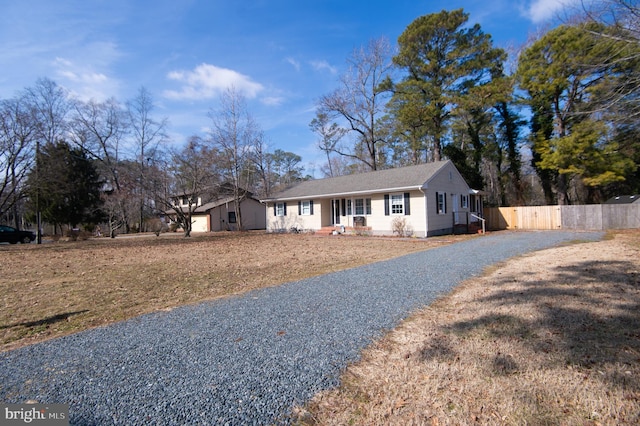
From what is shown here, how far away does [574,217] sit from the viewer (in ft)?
64.3

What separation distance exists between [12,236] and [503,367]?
32.1 metres

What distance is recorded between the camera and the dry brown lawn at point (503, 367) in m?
2.32

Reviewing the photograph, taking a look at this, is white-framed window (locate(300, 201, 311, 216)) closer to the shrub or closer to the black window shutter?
the shrub

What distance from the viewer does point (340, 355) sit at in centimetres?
328

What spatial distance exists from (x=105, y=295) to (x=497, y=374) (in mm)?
6855

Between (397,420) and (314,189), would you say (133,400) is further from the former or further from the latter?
(314,189)

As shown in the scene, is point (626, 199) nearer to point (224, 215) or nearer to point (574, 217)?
point (574, 217)

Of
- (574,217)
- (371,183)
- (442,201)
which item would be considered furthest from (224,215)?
(574,217)

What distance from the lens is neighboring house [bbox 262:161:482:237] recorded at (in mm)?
17719

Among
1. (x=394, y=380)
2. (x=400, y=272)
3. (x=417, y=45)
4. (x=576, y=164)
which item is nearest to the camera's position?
(x=394, y=380)

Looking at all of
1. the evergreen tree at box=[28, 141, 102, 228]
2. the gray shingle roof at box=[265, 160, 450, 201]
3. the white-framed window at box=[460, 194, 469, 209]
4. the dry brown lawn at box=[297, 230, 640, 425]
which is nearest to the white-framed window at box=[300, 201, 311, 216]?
the gray shingle roof at box=[265, 160, 450, 201]

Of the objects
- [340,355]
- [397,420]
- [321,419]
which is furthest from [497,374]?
[321,419]

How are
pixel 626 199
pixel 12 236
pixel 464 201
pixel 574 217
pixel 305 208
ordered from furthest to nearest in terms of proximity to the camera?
pixel 626 199 < pixel 305 208 < pixel 12 236 < pixel 464 201 < pixel 574 217

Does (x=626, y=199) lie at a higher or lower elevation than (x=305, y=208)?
lower
